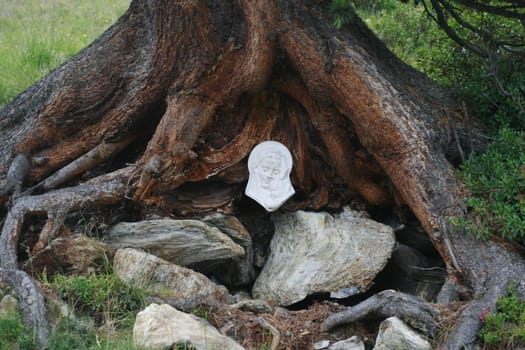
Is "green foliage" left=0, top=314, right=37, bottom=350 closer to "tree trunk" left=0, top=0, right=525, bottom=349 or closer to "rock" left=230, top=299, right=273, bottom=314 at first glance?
"tree trunk" left=0, top=0, right=525, bottom=349

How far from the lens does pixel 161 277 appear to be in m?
6.09

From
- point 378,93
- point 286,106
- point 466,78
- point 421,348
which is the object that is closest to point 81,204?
point 286,106

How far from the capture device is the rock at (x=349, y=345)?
544 centimetres

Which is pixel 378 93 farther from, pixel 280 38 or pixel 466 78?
pixel 466 78

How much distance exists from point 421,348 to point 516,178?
1583 mm

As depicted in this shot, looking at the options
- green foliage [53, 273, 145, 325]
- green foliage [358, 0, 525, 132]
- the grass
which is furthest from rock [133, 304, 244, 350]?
the grass

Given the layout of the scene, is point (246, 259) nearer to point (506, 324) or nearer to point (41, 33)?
point (506, 324)

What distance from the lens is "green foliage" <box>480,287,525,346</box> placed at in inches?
199

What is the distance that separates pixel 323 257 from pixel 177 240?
126 cm

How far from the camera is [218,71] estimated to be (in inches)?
269

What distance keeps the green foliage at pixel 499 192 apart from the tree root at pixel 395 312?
2.55ft

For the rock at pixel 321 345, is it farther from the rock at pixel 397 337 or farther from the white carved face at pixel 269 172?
the white carved face at pixel 269 172

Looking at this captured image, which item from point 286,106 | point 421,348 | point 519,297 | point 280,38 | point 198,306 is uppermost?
point 280,38

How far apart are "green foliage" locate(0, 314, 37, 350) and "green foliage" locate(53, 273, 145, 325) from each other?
1.91ft
